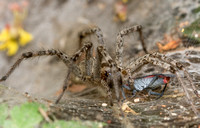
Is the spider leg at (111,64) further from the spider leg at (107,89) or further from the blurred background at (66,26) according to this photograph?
the blurred background at (66,26)

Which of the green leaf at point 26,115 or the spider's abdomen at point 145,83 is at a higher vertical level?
the spider's abdomen at point 145,83

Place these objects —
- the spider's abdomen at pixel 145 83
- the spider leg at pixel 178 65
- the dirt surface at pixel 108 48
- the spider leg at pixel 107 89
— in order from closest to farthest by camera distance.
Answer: the dirt surface at pixel 108 48 < the spider leg at pixel 178 65 < the spider leg at pixel 107 89 < the spider's abdomen at pixel 145 83

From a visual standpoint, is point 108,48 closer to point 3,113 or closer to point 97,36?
point 97,36

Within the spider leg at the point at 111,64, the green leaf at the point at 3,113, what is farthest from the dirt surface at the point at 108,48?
the spider leg at the point at 111,64

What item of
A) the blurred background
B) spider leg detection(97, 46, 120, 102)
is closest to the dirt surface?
the blurred background

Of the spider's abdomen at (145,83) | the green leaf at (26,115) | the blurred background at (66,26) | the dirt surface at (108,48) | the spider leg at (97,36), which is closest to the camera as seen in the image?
the green leaf at (26,115)

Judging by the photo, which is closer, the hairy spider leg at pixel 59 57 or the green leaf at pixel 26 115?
the green leaf at pixel 26 115

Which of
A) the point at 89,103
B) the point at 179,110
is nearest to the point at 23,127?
the point at 89,103

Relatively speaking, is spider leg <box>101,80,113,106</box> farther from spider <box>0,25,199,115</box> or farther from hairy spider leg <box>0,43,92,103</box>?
hairy spider leg <box>0,43,92,103</box>
